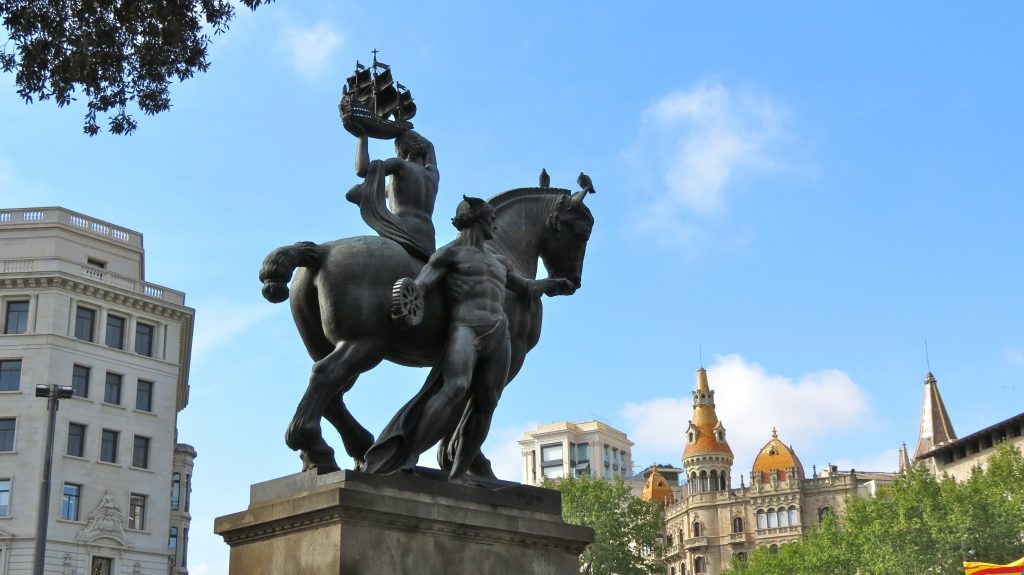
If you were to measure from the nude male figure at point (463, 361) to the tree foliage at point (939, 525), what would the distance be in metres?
44.1

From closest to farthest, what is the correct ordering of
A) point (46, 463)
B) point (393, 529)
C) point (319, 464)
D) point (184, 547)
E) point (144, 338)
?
point (393, 529), point (319, 464), point (46, 463), point (144, 338), point (184, 547)

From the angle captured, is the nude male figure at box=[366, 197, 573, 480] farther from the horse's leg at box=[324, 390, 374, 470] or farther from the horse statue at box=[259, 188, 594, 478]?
the horse's leg at box=[324, 390, 374, 470]

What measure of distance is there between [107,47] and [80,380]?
149 feet

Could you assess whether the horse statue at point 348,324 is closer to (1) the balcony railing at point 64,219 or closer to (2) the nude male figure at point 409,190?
(2) the nude male figure at point 409,190

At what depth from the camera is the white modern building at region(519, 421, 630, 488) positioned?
591ft

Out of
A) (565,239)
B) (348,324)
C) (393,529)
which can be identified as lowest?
(393,529)

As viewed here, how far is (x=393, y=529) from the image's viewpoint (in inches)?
305

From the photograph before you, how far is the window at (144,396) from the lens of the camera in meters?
53.8

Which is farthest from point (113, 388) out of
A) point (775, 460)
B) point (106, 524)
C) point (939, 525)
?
point (775, 460)

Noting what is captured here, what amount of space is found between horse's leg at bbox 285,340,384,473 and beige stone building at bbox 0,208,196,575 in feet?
143

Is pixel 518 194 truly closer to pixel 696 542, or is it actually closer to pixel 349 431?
pixel 349 431

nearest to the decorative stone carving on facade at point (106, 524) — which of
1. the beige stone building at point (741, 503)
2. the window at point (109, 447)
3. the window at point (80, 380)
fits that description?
the window at point (109, 447)

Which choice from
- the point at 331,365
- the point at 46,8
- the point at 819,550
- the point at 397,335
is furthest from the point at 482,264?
the point at 819,550

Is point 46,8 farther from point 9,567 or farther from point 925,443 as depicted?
point 925,443
